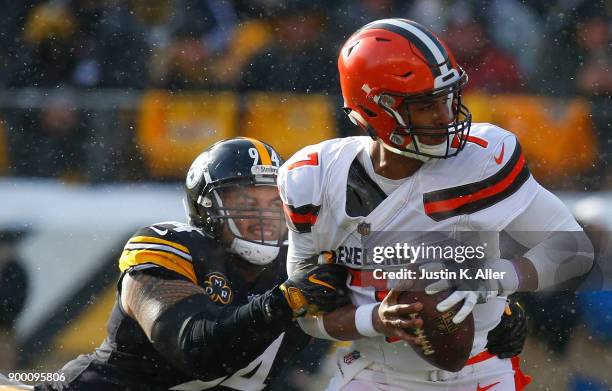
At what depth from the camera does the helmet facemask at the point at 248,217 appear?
2.94 m

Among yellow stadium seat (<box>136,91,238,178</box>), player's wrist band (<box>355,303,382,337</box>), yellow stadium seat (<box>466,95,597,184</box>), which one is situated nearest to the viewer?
player's wrist band (<box>355,303,382,337</box>)

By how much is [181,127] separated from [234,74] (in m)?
0.39

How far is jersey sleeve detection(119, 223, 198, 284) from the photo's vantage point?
2766 mm

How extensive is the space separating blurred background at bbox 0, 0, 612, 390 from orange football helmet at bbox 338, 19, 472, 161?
7.39 ft

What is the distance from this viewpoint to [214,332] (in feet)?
8.48

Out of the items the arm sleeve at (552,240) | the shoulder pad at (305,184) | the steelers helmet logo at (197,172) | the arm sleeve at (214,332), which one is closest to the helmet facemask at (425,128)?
the shoulder pad at (305,184)

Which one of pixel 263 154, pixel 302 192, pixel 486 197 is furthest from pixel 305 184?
pixel 263 154

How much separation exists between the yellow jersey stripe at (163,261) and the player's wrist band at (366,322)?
1.96ft

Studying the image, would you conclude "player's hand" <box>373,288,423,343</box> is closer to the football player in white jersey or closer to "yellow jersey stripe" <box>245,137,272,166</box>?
the football player in white jersey

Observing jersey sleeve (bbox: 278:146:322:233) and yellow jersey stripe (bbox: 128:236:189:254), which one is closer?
jersey sleeve (bbox: 278:146:322:233)

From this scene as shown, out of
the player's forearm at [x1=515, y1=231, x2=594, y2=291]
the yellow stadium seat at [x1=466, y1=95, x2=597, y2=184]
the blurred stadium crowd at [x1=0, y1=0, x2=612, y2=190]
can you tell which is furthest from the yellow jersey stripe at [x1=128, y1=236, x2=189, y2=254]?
the yellow stadium seat at [x1=466, y1=95, x2=597, y2=184]

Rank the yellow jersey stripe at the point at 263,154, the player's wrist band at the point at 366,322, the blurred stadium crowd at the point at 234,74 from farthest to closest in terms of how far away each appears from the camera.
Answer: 1. the blurred stadium crowd at the point at 234,74
2. the yellow jersey stripe at the point at 263,154
3. the player's wrist band at the point at 366,322

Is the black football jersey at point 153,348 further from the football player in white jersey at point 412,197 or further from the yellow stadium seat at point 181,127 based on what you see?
the yellow stadium seat at point 181,127

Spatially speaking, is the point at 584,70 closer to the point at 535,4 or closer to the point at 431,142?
the point at 535,4
